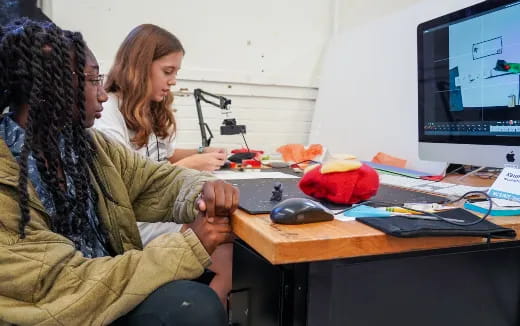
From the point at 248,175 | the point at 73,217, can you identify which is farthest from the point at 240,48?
the point at 73,217

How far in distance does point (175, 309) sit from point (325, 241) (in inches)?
9.9

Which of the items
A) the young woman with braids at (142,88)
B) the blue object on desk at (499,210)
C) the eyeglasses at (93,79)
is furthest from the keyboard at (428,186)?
the eyeglasses at (93,79)

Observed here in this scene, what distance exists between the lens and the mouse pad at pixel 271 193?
0.75 meters

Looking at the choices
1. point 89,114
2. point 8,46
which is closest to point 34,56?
point 8,46

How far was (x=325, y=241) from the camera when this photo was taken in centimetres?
54

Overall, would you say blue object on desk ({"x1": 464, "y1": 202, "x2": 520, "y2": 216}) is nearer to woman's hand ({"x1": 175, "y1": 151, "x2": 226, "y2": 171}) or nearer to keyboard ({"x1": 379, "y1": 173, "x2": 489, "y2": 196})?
keyboard ({"x1": 379, "y1": 173, "x2": 489, "y2": 196})

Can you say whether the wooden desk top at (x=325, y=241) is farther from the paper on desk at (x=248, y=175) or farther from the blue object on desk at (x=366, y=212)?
the paper on desk at (x=248, y=175)

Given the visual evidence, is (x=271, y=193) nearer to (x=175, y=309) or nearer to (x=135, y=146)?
(x=175, y=309)

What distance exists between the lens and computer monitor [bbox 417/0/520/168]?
Answer: 93cm

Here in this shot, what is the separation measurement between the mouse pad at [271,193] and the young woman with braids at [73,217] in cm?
5

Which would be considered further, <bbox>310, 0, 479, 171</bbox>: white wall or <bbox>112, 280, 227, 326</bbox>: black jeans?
<bbox>310, 0, 479, 171</bbox>: white wall

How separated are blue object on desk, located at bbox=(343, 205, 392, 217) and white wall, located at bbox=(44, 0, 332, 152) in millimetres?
1649

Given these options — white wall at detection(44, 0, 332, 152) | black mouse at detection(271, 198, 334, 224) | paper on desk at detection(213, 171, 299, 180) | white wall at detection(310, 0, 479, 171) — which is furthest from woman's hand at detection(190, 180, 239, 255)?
white wall at detection(44, 0, 332, 152)

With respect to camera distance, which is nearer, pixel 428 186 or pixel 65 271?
pixel 65 271
